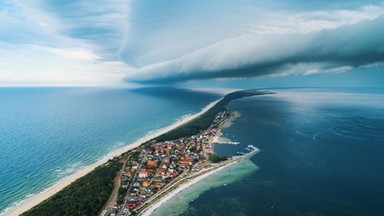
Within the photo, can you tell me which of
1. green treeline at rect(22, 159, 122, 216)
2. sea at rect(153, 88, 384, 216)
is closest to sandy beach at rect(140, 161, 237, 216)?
sea at rect(153, 88, 384, 216)

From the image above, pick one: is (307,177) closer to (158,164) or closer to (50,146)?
(158,164)

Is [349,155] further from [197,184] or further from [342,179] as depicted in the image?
[197,184]

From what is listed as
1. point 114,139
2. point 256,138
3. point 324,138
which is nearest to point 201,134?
point 256,138

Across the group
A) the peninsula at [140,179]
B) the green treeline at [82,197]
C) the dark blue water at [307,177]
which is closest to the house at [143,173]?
the peninsula at [140,179]

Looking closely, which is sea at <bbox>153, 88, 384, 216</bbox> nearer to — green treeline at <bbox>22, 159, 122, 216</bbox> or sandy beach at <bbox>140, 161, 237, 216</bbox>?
sandy beach at <bbox>140, 161, 237, 216</bbox>

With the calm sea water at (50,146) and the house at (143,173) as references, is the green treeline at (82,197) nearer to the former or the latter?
the house at (143,173)

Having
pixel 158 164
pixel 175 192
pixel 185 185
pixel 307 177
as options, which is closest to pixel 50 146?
pixel 158 164
